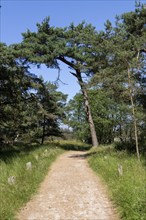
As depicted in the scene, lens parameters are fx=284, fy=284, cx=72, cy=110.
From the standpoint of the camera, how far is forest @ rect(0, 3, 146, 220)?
934 cm

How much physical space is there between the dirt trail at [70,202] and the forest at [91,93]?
33cm

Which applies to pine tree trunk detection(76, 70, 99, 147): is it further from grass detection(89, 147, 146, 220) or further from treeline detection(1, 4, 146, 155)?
grass detection(89, 147, 146, 220)

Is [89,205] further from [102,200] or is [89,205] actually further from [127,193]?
[127,193]

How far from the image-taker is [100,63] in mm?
17797

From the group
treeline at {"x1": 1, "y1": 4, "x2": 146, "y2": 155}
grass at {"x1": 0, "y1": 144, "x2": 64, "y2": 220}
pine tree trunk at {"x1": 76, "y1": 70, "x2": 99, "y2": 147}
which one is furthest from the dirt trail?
pine tree trunk at {"x1": 76, "y1": 70, "x2": 99, "y2": 147}

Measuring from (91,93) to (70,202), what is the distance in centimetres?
1695

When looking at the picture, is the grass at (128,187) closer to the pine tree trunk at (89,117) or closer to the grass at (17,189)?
the grass at (17,189)

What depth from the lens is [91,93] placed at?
980 inches

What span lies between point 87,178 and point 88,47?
677 inches

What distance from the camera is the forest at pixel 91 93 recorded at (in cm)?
934

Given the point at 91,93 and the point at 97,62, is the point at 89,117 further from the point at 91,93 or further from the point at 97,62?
the point at 97,62

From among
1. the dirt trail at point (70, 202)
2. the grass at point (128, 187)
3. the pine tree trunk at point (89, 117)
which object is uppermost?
the pine tree trunk at point (89, 117)

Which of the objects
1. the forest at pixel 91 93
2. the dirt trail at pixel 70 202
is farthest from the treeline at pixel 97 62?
the dirt trail at pixel 70 202

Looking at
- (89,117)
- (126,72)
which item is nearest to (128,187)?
(126,72)
